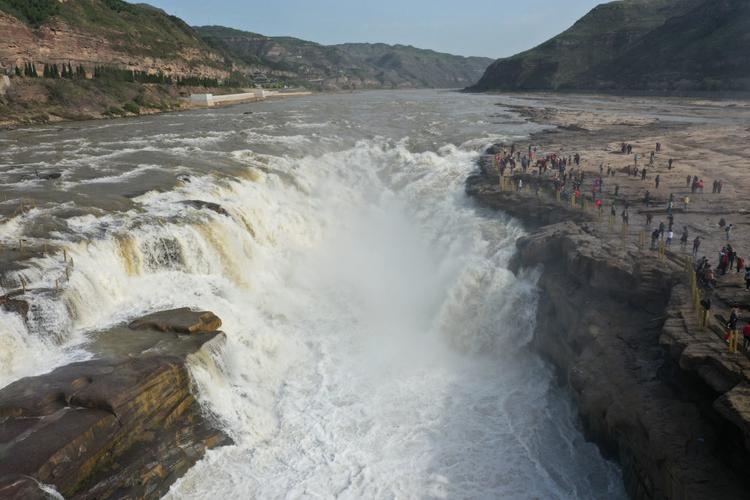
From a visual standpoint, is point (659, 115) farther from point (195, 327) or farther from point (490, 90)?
point (490, 90)

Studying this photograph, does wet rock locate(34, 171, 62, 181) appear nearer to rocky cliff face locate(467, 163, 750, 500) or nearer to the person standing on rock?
rocky cliff face locate(467, 163, 750, 500)

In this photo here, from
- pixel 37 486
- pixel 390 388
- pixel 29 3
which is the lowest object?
pixel 390 388

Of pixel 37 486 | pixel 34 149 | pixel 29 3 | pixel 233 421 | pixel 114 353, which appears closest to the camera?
pixel 37 486

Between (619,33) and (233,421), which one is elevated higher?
(619,33)

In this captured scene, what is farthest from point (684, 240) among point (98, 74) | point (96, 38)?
point (96, 38)

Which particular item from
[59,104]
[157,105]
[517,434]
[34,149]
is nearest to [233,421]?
[517,434]

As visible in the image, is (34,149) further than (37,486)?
Yes

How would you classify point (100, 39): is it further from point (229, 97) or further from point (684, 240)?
point (684, 240)
